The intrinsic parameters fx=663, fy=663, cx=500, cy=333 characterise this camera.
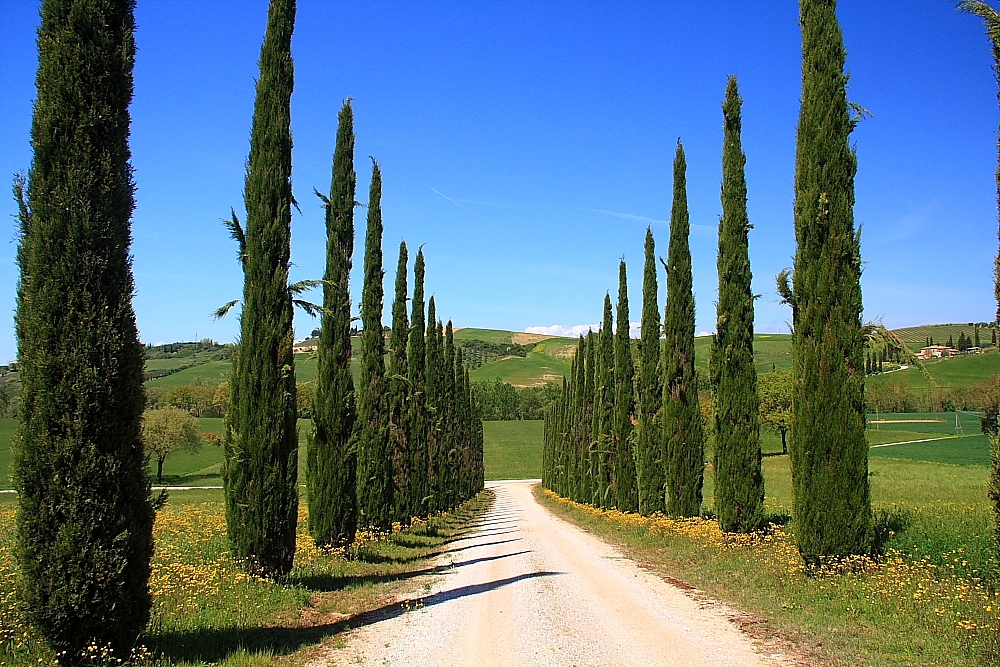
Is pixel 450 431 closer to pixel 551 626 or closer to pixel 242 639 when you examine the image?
pixel 551 626

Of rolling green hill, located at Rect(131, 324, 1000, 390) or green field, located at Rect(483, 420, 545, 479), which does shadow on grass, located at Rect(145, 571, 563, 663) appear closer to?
rolling green hill, located at Rect(131, 324, 1000, 390)

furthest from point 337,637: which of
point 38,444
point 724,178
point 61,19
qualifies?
point 724,178

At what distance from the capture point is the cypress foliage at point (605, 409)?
96.4ft

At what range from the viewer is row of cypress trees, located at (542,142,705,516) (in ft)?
62.4

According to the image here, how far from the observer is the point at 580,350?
139ft

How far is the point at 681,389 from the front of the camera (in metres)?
19.2

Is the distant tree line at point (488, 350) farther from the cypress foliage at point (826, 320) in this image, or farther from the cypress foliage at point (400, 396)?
the cypress foliage at point (826, 320)

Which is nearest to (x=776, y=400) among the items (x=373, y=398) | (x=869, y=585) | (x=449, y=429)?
(x=449, y=429)

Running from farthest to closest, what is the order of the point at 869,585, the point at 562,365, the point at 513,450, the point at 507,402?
the point at 562,365 < the point at 507,402 < the point at 513,450 < the point at 869,585

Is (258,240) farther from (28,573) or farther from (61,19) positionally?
(28,573)

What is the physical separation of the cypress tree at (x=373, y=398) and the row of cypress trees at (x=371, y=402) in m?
0.03

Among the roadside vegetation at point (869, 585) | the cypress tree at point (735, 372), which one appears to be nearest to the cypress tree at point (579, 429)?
the roadside vegetation at point (869, 585)

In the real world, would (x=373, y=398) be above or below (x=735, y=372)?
below

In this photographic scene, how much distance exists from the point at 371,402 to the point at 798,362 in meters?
12.1
